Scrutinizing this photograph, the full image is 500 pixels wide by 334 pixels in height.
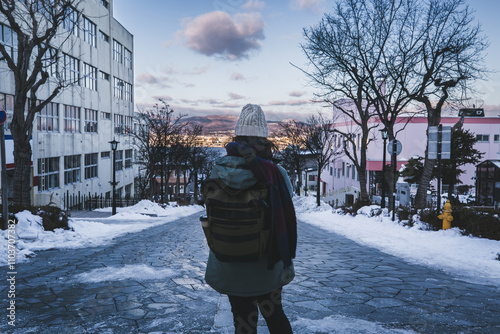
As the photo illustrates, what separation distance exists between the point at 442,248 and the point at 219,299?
608 centimetres

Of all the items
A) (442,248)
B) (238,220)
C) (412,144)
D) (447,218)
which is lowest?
(442,248)

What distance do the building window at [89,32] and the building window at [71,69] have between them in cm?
293

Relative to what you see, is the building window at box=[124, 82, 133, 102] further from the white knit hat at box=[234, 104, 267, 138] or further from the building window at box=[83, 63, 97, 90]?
the white knit hat at box=[234, 104, 267, 138]

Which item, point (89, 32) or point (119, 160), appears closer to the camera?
point (89, 32)

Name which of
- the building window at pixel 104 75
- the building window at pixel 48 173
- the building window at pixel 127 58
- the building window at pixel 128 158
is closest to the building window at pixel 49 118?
the building window at pixel 48 173

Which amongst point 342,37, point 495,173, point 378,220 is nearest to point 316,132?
point 495,173

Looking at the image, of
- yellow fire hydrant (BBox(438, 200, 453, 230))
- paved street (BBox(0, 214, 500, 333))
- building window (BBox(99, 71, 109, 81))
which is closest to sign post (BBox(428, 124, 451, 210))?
yellow fire hydrant (BBox(438, 200, 453, 230))

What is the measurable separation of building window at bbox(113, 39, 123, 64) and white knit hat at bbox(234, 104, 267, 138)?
3813 cm

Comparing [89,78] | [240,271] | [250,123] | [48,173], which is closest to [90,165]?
[48,173]

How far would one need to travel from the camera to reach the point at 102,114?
3375 cm

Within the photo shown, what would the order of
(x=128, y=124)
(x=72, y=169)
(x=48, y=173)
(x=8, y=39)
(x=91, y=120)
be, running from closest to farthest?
(x=8, y=39) < (x=48, y=173) < (x=72, y=169) < (x=91, y=120) < (x=128, y=124)

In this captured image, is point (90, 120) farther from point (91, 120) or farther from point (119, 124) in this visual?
point (119, 124)

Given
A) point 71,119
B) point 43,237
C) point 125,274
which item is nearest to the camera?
point 125,274

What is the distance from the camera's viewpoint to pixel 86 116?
30.1 meters
